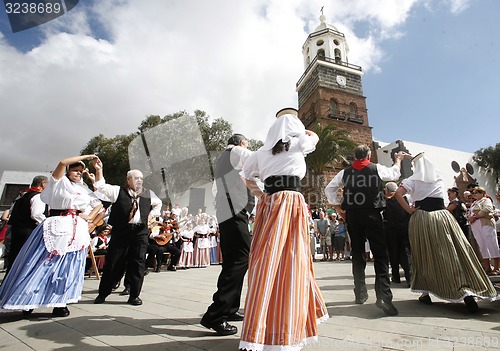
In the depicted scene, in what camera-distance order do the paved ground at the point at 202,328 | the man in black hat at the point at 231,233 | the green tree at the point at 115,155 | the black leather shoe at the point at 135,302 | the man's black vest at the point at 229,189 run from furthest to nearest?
the green tree at the point at 115,155 → the black leather shoe at the point at 135,302 → the man's black vest at the point at 229,189 → the man in black hat at the point at 231,233 → the paved ground at the point at 202,328

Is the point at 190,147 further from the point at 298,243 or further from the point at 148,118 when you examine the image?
the point at 298,243

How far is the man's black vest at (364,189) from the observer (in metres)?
3.41

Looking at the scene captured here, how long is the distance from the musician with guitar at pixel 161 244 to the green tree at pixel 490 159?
3480 centimetres

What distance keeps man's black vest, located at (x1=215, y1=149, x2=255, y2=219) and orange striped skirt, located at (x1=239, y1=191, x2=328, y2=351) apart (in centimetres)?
51

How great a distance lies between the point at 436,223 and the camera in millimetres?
3352

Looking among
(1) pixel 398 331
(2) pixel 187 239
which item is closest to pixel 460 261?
(1) pixel 398 331

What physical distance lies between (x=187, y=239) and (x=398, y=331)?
7843 millimetres

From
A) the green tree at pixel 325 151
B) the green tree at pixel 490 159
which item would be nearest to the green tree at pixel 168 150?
the green tree at pixel 325 151

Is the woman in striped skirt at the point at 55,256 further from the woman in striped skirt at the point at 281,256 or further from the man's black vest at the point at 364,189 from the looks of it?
the man's black vest at the point at 364,189

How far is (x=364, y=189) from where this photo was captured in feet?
11.3

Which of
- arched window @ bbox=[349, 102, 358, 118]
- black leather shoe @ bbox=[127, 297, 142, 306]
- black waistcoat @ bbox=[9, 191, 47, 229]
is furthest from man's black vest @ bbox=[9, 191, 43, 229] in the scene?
arched window @ bbox=[349, 102, 358, 118]

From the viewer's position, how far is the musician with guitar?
8016mm

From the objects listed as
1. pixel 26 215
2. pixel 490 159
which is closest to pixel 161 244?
pixel 26 215

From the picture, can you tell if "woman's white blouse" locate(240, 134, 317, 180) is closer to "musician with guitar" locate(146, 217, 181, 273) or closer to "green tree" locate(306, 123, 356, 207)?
"musician with guitar" locate(146, 217, 181, 273)
